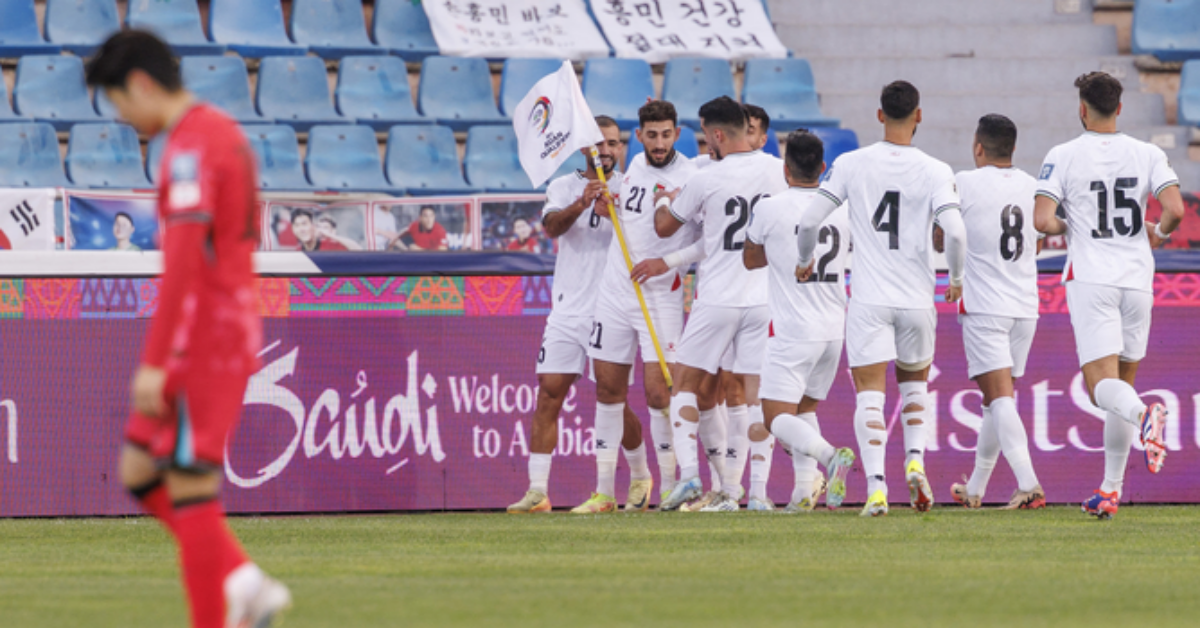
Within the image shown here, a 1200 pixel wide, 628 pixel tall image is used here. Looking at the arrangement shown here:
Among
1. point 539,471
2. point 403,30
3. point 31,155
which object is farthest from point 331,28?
point 539,471

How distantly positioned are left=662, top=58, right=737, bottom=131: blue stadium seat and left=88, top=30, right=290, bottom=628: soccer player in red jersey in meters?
12.2

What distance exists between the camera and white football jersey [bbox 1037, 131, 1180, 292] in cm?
850

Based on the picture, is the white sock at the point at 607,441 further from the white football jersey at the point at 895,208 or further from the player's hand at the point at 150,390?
the player's hand at the point at 150,390

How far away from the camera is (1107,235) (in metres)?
8.53

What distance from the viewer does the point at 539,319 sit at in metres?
10.3

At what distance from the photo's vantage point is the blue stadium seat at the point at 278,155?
47.5 ft

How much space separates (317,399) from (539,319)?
1.48 metres

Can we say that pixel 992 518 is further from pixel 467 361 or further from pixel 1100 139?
pixel 467 361

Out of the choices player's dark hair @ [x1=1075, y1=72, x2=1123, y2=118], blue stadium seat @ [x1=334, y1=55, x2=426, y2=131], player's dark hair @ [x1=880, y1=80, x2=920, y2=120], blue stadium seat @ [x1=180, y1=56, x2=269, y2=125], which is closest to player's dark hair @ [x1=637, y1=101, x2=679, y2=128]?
player's dark hair @ [x1=880, y1=80, x2=920, y2=120]

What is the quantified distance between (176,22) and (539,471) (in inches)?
318

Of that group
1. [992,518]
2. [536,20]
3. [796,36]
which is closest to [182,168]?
[992,518]

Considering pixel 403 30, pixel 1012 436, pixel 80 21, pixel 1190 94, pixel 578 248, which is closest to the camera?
pixel 1012 436

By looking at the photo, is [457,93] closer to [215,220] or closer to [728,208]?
[728,208]

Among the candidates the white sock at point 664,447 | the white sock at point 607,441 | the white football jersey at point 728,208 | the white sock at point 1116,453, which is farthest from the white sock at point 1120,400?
the white sock at point 607,441
